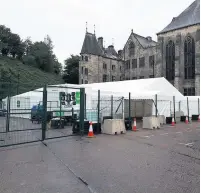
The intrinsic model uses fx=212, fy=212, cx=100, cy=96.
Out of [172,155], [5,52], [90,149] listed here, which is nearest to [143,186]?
[172,155]

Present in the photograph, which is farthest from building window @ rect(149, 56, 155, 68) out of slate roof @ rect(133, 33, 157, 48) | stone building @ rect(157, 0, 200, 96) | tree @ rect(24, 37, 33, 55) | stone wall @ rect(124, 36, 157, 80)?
tree @ rect(24, 37, 33, 55)

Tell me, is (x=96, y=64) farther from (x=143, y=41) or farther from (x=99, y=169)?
(x=99, y=169)

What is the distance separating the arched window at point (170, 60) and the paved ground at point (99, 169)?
3799 centimetres

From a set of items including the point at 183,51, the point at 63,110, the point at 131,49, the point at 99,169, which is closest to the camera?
the point at 99,169

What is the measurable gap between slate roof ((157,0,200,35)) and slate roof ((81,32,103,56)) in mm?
19074

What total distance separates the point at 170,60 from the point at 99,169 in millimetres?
42204

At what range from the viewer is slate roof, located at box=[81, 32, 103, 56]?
183 ft

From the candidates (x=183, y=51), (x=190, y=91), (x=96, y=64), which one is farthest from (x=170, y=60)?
(x=96, y=64)

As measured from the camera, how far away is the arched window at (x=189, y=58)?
40.3 meters

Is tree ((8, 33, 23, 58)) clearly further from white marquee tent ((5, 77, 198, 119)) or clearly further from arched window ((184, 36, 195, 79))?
arched window ((184, 36, 195, 79))

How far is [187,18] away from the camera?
42.4m

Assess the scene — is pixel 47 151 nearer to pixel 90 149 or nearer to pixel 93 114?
pixel 90 149

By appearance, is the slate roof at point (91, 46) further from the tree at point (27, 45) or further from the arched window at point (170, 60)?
the tree at point (27, 45)

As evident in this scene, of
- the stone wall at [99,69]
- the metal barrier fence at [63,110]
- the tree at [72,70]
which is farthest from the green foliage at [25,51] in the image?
the metal barrier fence at [63,110]
